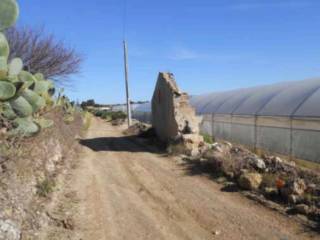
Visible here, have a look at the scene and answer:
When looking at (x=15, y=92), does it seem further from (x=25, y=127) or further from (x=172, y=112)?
(x=172, y=112)

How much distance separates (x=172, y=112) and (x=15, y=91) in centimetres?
946

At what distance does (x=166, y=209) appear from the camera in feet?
25.7

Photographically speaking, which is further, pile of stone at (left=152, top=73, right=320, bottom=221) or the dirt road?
pile of stone at (left=152, top=73, right=320, bottom=221)

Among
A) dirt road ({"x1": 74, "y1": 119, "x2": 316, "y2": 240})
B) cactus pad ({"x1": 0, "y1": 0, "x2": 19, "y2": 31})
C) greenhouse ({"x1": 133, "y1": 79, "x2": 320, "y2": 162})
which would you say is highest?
cactus pad ({"x1": 0, "y1": 0, "x2": 19, "y2": 31})

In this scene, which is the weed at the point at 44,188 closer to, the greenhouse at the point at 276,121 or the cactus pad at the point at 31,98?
the cactus pad at the point at 31,98

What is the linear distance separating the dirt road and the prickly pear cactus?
1835 mm

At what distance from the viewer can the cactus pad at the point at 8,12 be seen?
7.60 meters

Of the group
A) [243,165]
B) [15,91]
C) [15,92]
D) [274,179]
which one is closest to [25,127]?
[15,92]

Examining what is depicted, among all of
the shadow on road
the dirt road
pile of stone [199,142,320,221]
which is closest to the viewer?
the dirt road

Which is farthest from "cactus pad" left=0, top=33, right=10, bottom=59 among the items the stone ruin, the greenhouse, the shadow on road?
the greenhouse

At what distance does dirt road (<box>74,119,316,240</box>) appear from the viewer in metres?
6.54

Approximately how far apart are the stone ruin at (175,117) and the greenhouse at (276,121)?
2036 mm

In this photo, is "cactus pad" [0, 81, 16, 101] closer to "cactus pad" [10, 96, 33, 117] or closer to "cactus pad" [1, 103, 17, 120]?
"cactus pad" [1, 103, 17, 120]

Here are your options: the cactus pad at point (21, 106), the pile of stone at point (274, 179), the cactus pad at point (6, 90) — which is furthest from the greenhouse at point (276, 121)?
the cactus pad at point (6, 90)
